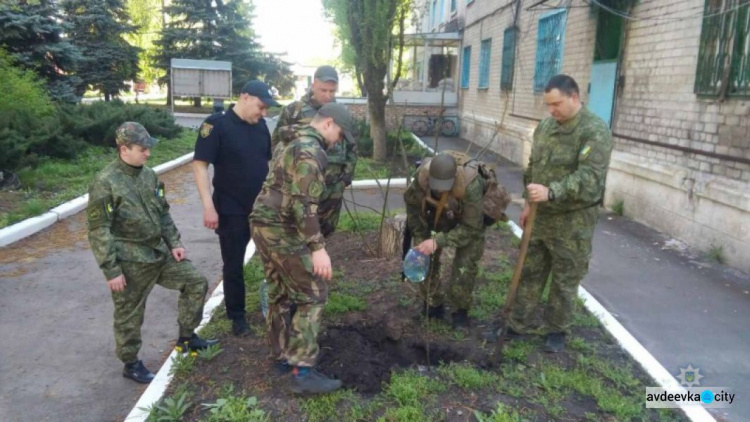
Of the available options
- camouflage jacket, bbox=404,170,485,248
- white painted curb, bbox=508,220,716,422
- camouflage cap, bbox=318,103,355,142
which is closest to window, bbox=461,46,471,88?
white painted curb, bbox=508,220,716,422

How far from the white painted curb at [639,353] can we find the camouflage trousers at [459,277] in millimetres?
1094

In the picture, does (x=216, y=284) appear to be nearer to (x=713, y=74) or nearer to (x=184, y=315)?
(x=184, y=315)

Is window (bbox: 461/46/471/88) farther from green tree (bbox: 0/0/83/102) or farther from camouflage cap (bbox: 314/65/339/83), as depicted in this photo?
camouflage cap (bbox: 314/65/339/83)

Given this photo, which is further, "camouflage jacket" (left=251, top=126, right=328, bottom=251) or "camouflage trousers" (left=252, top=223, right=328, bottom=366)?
"camouflage trousers" (left=252, top=223, right=328, bottom=366)

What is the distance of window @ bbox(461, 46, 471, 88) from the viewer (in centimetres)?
2000

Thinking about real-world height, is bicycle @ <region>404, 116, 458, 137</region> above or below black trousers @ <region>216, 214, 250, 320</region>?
above

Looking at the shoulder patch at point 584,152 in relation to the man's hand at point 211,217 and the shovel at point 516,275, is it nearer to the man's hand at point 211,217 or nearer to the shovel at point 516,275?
the shovel at point 516,275

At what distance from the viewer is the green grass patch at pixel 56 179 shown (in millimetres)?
7288

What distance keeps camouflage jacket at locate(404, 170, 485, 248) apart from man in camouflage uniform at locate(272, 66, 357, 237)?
556 millimetres

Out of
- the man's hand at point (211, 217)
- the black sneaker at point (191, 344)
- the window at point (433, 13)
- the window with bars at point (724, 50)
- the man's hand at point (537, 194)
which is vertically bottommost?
the black sneaker at point (191, 344)

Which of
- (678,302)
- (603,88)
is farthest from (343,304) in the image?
(603,88)

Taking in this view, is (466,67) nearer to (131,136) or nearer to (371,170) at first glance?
(371,170)

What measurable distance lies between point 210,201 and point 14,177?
6430 mm

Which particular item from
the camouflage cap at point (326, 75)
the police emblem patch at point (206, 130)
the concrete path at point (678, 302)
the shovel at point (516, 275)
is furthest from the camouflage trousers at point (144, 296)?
the concrete path at point (678, 302)
